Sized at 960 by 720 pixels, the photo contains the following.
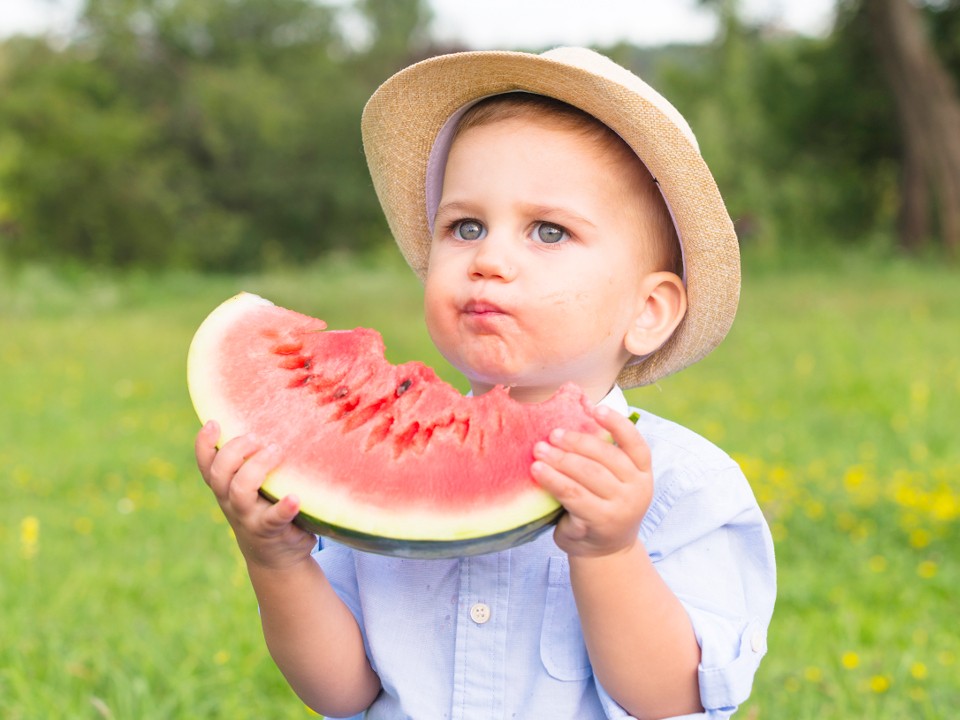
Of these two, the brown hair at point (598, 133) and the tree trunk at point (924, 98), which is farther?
the tree trunk at point (924, 98)

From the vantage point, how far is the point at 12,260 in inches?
738

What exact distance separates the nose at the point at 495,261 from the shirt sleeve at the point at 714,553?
0.36 m

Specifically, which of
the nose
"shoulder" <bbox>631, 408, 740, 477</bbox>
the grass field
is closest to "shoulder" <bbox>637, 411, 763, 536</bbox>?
"shoulder" <bbox>631, 408, 740, 477</bbox>

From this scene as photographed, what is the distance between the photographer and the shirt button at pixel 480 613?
60.7 inches

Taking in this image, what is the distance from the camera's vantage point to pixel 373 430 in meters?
1.50

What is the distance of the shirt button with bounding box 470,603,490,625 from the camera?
1541 mm

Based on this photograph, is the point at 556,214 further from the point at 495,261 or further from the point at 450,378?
the point at 450,378

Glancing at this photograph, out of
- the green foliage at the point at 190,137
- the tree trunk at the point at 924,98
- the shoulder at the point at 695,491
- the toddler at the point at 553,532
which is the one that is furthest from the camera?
the green foliage at the point at 190,137

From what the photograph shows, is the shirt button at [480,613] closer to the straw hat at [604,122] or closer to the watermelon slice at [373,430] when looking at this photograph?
the watermelon slice at [373,430]

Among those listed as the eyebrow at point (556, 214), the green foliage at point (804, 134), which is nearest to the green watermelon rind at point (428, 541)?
the eyebrow at point (556, 214)

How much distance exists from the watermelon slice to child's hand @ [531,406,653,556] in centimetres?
3

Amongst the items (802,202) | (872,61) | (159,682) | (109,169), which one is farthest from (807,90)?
(159,682)

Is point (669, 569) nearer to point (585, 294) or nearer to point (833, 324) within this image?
point (585, 294)

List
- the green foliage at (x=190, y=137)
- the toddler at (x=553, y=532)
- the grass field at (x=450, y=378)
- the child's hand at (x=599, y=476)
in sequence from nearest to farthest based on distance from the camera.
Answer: the child's hand at (x=599, y=476)
the toddler at (x=553, y=532)
the grass field at (x=450, y=378)
the green foliage at (x=190, y=137)
